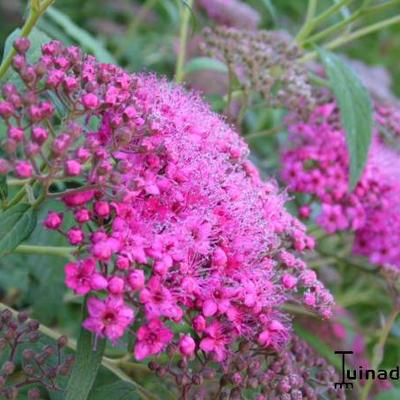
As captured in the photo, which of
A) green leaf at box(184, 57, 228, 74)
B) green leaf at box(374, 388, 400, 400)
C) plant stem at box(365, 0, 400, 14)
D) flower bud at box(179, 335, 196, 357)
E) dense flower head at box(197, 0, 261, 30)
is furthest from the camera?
dense flower head at box(197, 0, 261, 30)

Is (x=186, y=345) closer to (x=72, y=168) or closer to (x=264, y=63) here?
(x=72, y=168)

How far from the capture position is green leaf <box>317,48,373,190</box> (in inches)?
87.9

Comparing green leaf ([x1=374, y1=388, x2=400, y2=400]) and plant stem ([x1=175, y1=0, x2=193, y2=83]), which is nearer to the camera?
green leaf ([x1=374, y1=388, x2=400, y2=400])

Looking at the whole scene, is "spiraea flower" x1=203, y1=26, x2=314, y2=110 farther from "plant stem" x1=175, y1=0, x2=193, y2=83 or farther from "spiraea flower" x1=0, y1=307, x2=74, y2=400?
"spiraea flower" x1=0, y1=307, x2=74, y2=400

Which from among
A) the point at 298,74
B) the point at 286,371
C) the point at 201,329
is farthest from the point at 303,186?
the point at 201,329

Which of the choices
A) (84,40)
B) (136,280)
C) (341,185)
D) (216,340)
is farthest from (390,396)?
(84,40)

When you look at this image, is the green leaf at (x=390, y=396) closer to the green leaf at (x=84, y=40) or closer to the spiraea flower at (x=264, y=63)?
the spiraea flower at (x=264, y=63)

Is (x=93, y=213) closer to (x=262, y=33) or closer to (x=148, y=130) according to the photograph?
(x=148, y=130)

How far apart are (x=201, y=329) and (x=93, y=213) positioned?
0.30 m

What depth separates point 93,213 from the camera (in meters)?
1.47

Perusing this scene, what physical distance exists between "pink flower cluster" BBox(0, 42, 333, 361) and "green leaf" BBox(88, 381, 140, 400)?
0.19 meters

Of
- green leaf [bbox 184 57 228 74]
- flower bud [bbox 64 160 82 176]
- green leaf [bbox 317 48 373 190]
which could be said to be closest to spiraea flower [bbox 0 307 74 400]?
flower bud [bbox 64 160 82 176]

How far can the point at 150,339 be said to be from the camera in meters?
1.45

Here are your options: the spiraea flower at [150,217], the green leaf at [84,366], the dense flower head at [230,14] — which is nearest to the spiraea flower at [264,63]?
the spiraea flower at [150,217]
